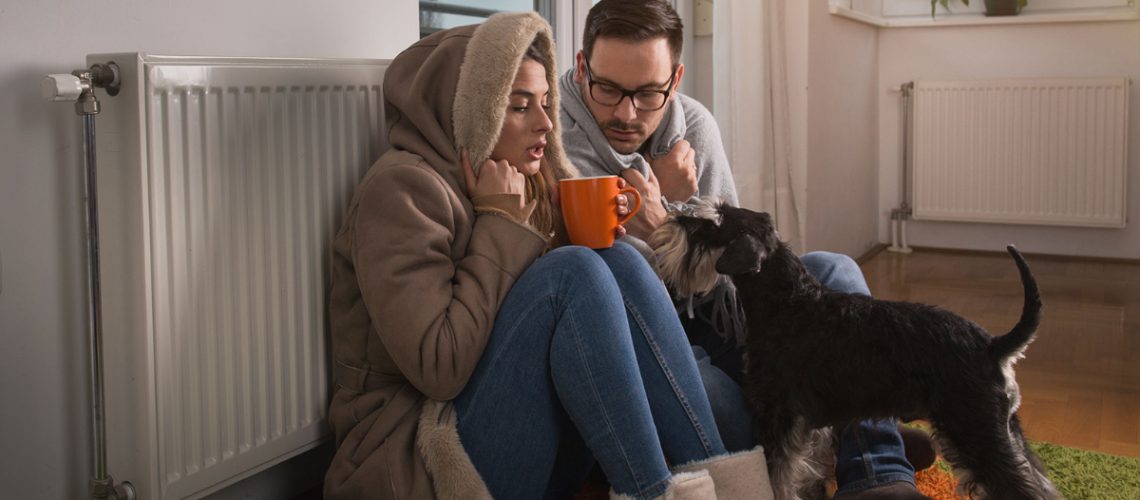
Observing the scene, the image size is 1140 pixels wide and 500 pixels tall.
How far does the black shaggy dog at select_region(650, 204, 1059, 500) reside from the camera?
5.34ft

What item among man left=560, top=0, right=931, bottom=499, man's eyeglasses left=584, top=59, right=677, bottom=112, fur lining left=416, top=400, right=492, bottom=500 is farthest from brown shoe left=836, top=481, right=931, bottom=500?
man's eyeglasses left=584, top=59, right=677, bottom=112

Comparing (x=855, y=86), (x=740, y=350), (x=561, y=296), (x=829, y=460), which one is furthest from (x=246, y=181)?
(x=855, y=86)

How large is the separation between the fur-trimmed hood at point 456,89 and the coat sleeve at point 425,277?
0.10m

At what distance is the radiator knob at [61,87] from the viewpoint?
1.34 m

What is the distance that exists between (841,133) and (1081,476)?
2.76 metres

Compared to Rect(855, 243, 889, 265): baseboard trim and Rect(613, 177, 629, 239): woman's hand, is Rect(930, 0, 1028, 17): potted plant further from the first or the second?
Rect(613, 177, 629, 239): woman's hand

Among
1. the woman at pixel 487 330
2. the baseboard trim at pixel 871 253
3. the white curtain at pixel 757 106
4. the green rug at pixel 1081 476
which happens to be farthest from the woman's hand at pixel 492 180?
the baseboard trim at pixel 871 253

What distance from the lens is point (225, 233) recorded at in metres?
1.56

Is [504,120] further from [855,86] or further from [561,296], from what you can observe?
[855,86]

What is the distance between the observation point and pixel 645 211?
1.89m

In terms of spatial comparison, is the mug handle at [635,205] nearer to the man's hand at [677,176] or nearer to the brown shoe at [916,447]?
the man's hand at [677,176]

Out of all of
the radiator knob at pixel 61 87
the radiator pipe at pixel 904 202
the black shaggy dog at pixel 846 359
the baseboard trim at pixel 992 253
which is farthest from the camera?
the radiator pipe at pixel 904 202

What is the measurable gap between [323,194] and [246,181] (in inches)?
6.9

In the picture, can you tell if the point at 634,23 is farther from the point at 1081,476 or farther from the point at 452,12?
the point at 1081,476
